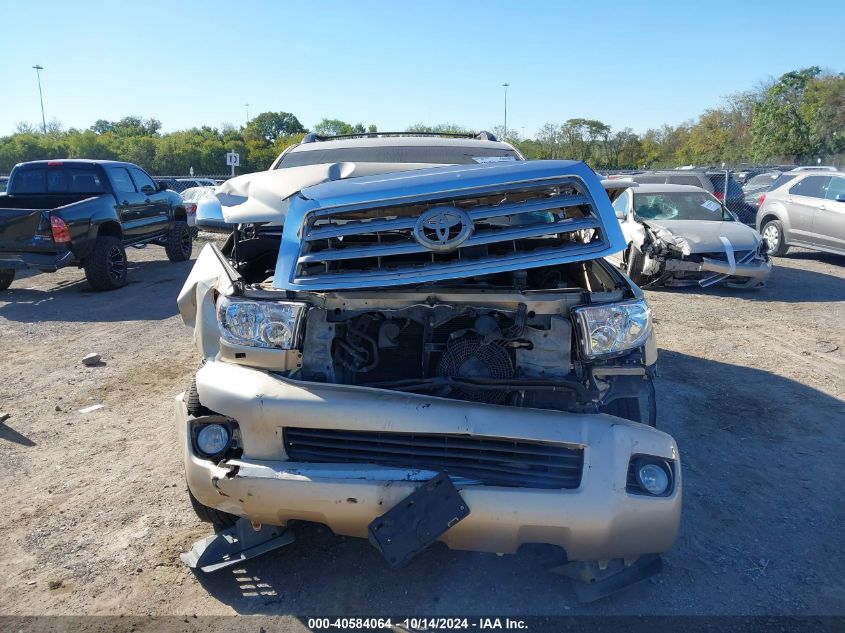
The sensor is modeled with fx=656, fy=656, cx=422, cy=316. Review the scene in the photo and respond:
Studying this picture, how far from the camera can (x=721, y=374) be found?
5742 millimetres

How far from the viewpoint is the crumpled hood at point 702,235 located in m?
9.22

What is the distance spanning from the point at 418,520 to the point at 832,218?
12.0 meters

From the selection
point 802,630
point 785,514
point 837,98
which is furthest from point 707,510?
point 837,98

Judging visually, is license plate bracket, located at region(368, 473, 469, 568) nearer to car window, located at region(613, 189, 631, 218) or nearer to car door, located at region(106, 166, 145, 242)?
car window, located at region(613, 189, 631, 218)

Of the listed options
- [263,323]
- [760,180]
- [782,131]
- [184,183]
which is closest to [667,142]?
[782,131]

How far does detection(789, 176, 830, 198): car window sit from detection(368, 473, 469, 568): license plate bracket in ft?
40.2

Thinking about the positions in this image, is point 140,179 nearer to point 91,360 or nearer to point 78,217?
point 78,217

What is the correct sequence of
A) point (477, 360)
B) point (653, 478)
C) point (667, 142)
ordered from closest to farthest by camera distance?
point (653, 478) < point (477, 360) < point (667, 142)

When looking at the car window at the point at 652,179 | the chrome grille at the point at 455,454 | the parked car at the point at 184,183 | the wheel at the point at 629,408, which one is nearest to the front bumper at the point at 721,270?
the car window at the point at 652,179

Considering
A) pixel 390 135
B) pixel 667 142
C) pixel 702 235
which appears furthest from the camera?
pixel 667 142

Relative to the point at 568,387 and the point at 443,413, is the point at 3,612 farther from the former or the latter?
the point at 568,387

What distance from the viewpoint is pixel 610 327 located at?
111 inches

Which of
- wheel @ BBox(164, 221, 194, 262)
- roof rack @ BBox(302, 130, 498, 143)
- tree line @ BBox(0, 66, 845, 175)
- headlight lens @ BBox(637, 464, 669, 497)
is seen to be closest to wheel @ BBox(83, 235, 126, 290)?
wheel @ BBox(164, 221, 194, 262)

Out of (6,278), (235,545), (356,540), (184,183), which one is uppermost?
(184,183)
